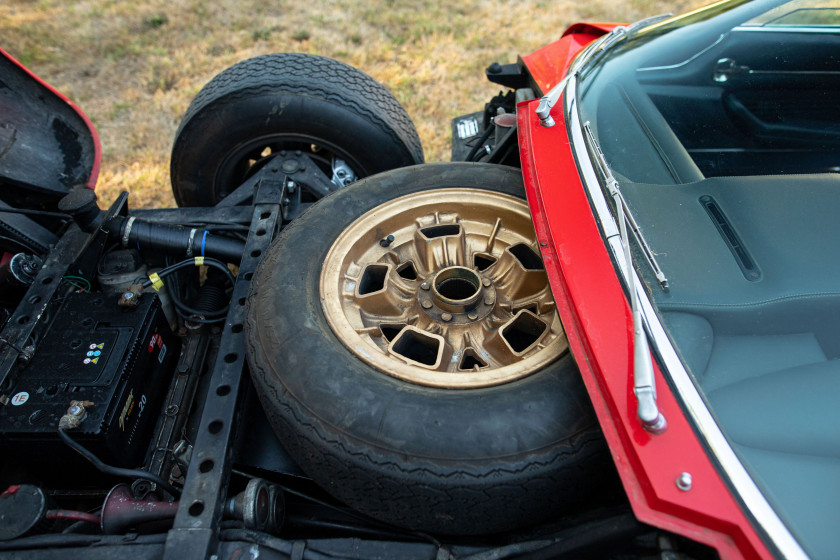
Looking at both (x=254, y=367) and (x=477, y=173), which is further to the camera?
(x=477, y=173)

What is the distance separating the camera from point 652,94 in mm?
2102

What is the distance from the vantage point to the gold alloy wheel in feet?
5.76

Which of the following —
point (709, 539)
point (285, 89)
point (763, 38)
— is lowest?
point (709, 539)

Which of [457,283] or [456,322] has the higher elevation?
[457,283]

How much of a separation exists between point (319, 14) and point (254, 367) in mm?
4710

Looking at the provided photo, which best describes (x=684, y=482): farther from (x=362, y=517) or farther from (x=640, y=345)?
(x=362, y=517)

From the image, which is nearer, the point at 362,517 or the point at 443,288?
the point at 362,517

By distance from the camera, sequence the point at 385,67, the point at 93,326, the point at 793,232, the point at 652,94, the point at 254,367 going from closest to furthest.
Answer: the point at 793,232
the point at 254,367
the point at 93,326
the point at 652,94
the point at 385,67

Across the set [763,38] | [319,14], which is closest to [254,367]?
[763,38]

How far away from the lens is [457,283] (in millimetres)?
1976

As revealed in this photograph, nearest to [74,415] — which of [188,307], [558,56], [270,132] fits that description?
[188,307]

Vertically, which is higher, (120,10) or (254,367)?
(120,10)

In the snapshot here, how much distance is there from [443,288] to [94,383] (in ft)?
3.62

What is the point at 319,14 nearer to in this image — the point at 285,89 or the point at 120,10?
the point at 120,10
